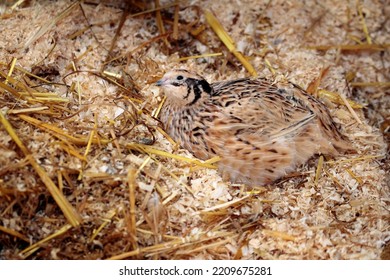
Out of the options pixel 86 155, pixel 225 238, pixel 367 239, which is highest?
pixel 86 155

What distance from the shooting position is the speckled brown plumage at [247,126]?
3150mm

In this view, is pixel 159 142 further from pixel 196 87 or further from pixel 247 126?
pixel 247 126

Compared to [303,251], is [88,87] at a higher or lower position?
higher

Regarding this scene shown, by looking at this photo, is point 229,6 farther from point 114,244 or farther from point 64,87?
point 114,244

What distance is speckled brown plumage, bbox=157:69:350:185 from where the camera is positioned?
124 inches

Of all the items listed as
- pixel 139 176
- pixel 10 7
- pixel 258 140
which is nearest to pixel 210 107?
pixel 258 140

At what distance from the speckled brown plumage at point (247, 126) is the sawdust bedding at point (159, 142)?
0.10 metres

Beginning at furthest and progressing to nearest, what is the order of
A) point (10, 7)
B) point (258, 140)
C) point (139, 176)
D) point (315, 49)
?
1. point (315, 49)
2. point (10, 7)
3. point (258, 140)
4. point (139, 176)

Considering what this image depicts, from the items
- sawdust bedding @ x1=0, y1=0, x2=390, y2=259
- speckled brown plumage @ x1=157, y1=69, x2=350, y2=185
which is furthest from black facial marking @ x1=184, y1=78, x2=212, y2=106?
sawdust bedding @ x1=0, y1=0, x2=390, y2=259

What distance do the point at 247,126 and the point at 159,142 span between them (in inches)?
19.7

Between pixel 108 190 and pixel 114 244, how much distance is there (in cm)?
27

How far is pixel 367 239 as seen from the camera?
2.98 meters

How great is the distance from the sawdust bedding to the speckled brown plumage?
0.32ft

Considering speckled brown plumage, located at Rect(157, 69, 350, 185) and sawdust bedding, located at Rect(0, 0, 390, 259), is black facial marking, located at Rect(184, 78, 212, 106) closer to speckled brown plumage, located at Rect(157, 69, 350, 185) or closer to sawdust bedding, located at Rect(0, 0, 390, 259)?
speckled brown plumage, located at Rect(157, 69, 350, 185)
